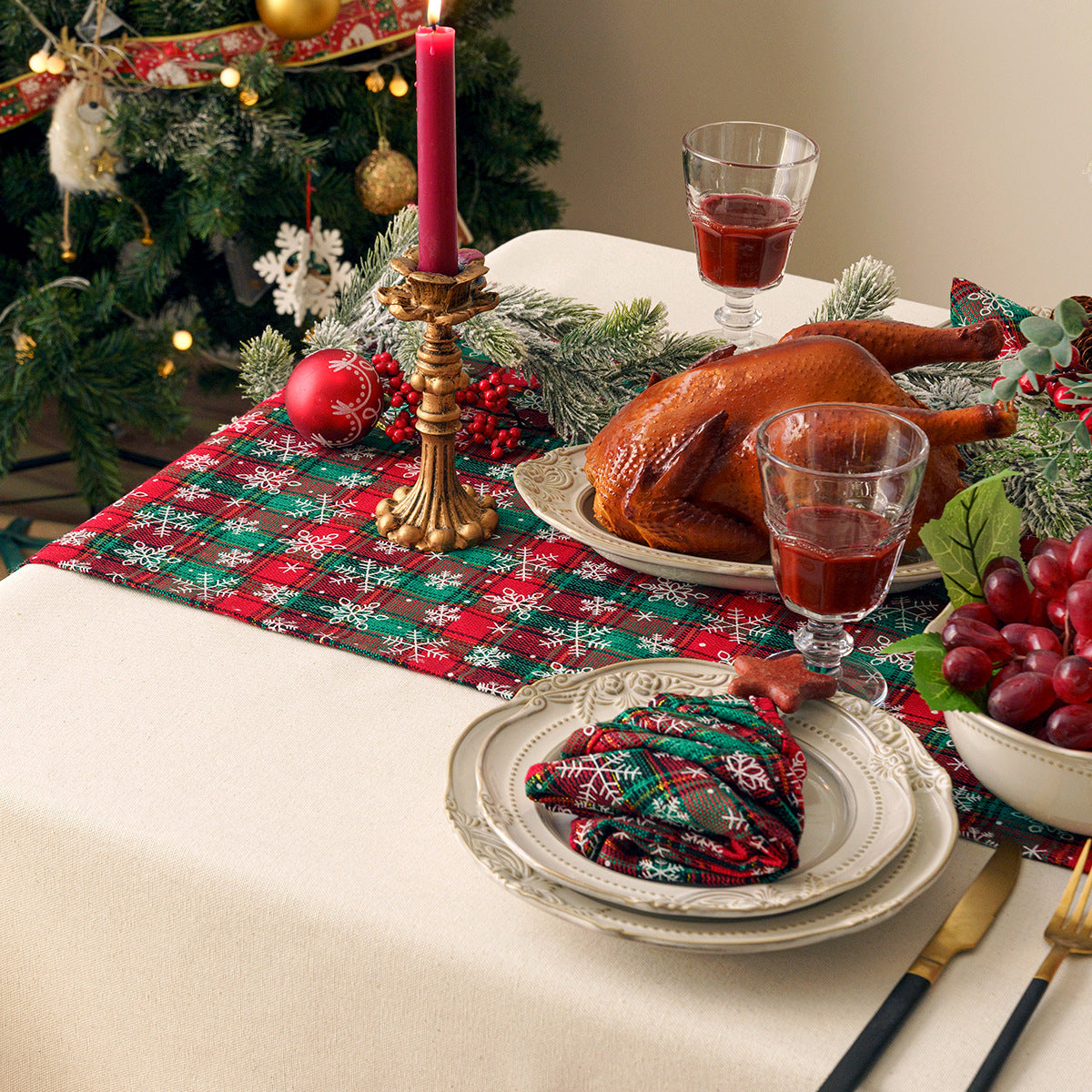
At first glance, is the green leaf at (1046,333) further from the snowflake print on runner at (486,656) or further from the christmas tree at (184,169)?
the christmas tree at (184,169)

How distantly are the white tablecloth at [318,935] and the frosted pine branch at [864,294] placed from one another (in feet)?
2.02

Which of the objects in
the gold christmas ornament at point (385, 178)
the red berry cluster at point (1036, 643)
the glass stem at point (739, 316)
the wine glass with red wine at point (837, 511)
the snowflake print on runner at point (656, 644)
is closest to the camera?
the red berry cluster at point (1036, 643)

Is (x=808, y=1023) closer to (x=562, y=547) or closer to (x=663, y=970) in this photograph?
(x=663, y=970)

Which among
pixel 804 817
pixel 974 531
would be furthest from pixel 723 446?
pixel 804 817

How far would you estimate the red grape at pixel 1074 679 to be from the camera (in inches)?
24.7

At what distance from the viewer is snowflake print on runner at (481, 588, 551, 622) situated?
0.90m

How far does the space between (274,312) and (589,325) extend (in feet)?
4.50

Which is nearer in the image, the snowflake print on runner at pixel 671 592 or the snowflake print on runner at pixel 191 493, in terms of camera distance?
the snowflake print on runner at pixel 671 592

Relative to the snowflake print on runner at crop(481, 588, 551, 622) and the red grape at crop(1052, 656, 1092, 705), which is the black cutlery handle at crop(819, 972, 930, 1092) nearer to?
the red grape at crop(1052, 656, 1092, 705)

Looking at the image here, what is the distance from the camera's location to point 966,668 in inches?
26.0

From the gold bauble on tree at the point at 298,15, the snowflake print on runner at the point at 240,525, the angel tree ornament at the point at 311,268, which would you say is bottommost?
the angel tree ornament at the point at 311,268

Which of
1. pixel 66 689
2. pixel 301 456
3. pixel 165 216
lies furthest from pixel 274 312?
pixel 66 689

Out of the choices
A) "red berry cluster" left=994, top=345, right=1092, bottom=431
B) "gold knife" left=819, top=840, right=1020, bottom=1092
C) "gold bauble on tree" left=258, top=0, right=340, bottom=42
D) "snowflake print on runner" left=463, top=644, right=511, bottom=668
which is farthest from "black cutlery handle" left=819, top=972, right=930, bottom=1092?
"gold bauble on tree" left=258, top=0, right=340, bottom=42

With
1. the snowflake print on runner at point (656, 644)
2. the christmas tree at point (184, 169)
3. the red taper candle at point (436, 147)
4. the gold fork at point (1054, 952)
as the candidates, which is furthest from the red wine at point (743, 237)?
the christmas tree at point (184, 169)
